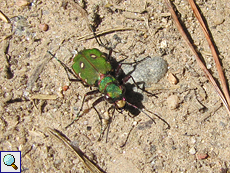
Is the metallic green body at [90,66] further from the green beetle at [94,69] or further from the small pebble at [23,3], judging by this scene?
the small pebble at [23,3]

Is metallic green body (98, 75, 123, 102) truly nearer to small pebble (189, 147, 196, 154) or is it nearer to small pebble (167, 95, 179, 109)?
small pebble (167, 95, 179, 109)

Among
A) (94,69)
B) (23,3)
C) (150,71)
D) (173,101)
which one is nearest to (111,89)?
(94,69)

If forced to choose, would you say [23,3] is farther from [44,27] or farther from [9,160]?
[9,160]

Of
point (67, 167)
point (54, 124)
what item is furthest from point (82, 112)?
point (67, 167)

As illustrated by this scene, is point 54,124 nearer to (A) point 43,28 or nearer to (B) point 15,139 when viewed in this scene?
(B) point 15,139

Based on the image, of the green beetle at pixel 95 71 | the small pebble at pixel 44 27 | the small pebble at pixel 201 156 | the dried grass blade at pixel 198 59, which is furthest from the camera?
the small pebble at pixel 44 27

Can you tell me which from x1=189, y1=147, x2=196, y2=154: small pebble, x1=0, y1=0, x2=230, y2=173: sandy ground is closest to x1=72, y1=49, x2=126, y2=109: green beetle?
x1=0, y1=0, x2=230, y2=173: sandy ground

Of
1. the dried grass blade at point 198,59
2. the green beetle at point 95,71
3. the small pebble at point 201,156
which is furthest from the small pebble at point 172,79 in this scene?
the small pebble at point 201,156
